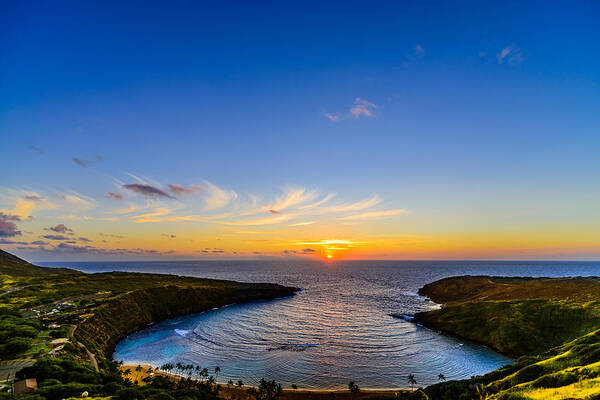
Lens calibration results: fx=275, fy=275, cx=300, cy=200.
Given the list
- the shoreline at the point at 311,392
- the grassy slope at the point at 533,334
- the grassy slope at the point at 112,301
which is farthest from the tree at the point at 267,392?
the grassy slope at the point at 112,301

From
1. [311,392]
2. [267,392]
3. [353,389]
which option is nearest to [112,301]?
[267,392]

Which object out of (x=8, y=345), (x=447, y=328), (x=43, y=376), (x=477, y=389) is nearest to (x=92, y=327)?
(x=8, y=345)

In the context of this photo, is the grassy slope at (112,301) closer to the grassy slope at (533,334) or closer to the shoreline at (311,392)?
the shoreline at (311,392)

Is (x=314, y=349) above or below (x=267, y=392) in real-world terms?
below

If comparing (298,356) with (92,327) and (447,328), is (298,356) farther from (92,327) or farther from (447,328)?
(92,327)

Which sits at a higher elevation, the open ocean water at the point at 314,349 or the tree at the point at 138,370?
the tree at the point at 138,370

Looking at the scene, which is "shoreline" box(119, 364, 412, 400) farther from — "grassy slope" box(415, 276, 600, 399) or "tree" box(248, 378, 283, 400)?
"grassy slope" box(415, 276, 600, 399)

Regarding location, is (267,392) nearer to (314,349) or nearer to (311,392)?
(311,392)

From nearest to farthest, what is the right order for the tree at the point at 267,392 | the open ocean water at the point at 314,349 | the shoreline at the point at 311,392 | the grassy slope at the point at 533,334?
1. the grassy slope at the point at 533,334
2. the tree at the point at 267,392
3. the shoreline at the point at 311,392
4. the open ocean water at the point at 314,349
